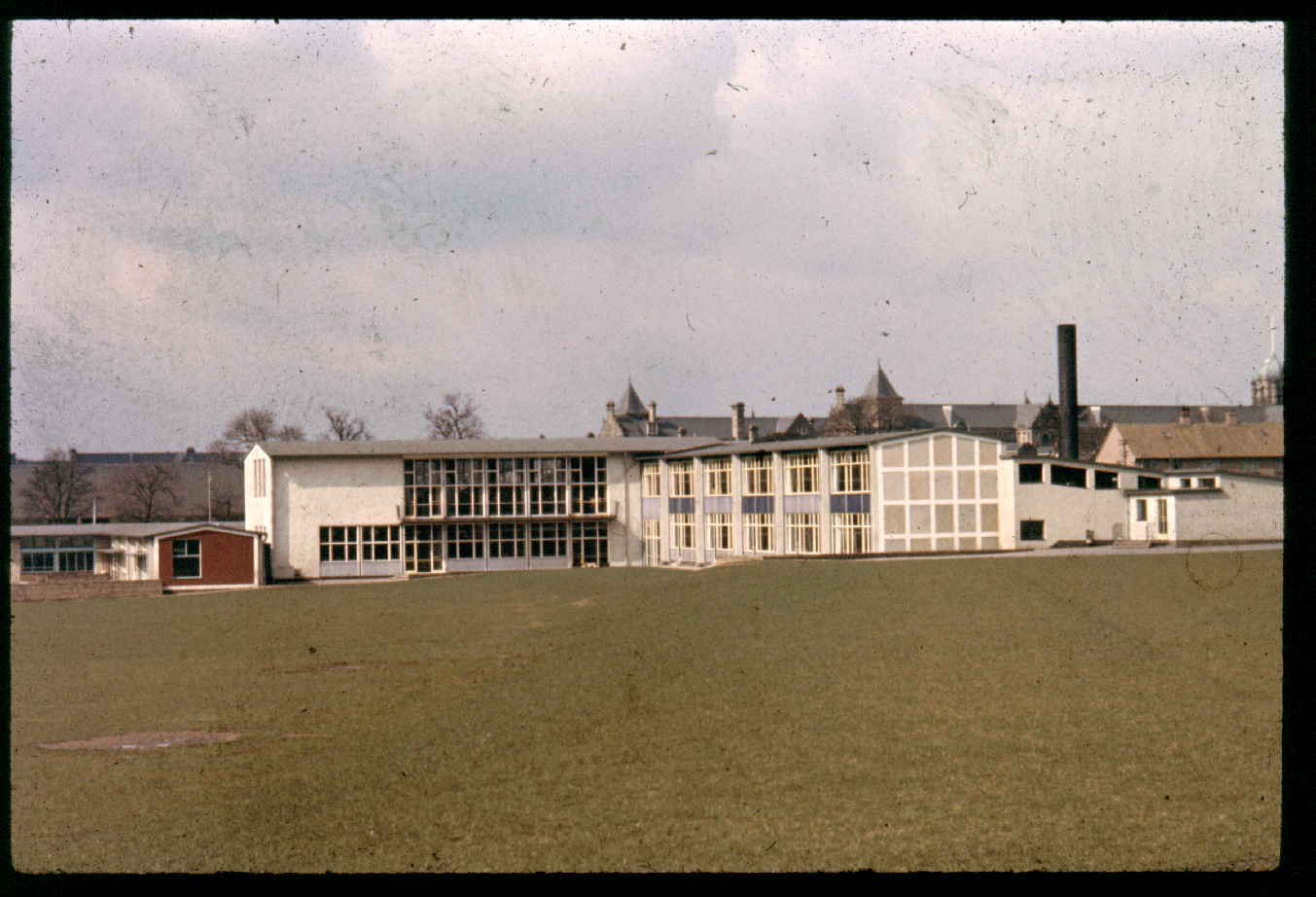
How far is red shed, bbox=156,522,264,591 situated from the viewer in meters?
Answer: 50.0

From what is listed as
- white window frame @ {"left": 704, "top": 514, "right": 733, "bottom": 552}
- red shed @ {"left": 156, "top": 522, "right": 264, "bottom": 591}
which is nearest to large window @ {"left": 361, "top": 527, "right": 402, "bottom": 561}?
red shed @ {"left": 156, "top": 522, "right": 264, "bottom": 591}

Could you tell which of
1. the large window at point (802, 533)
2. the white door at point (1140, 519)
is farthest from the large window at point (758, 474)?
the white door at point (1140, 519)

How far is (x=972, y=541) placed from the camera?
45.4 m

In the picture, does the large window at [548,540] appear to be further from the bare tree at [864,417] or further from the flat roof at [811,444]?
the bare tree at [864,417]

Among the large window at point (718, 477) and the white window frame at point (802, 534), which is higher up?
the large window at point (718, 477)

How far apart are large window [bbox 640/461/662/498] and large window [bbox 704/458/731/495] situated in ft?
13.8

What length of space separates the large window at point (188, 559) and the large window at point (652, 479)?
66.7 ft

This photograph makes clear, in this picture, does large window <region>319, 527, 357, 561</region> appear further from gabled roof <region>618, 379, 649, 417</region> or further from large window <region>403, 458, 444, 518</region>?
gabled roof <region>618, 379, 649, 417</region>

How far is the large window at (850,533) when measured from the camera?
46.3 meters

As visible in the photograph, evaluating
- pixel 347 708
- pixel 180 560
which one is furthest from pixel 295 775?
pixel 180 560
